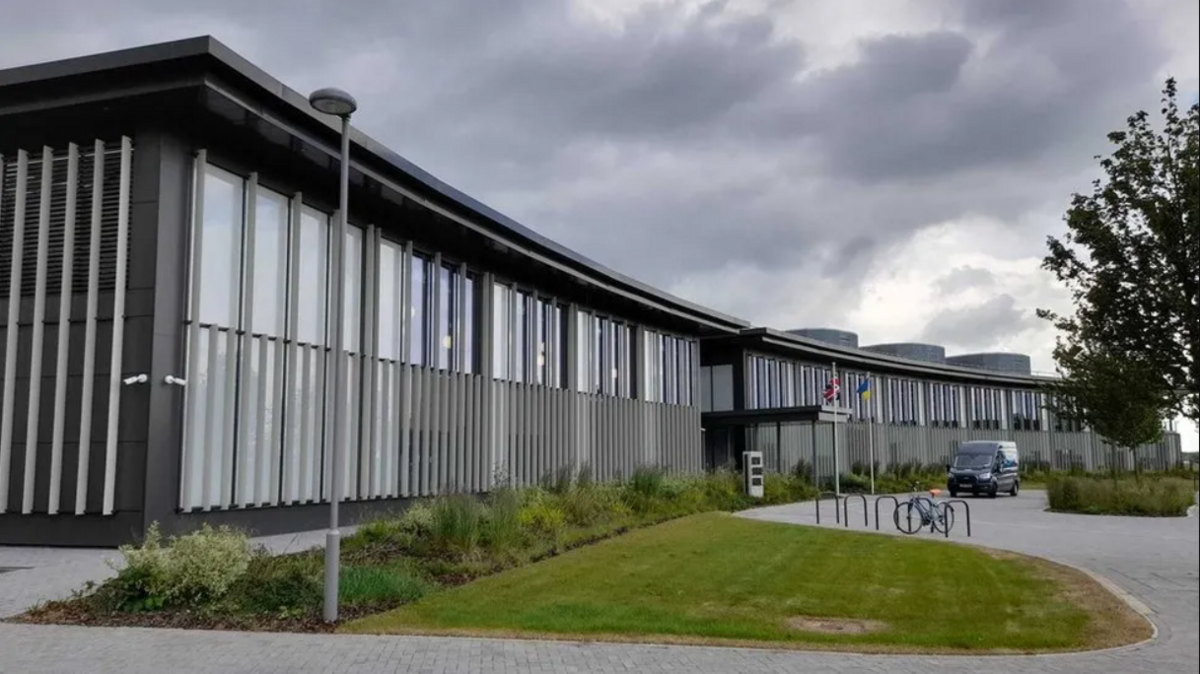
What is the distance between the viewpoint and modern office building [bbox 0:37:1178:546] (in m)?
17.4

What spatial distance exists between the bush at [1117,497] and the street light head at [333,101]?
26525mm

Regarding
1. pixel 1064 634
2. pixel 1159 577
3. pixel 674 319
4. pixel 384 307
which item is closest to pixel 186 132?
pixel 384 307

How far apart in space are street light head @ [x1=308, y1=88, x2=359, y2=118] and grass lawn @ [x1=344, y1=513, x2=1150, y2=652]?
5.71 meters

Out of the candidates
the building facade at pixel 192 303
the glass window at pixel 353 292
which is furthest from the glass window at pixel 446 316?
the glass window at pixel 353 292

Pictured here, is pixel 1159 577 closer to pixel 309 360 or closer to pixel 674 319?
pixel 309 360

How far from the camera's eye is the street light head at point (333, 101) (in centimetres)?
1049

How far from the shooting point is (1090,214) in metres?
15.0

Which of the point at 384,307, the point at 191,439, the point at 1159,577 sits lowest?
the point at 1159,577

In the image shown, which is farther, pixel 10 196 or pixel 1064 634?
pixel 10 196

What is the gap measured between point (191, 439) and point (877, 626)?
1299 cm

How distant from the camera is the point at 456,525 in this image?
15766 mm

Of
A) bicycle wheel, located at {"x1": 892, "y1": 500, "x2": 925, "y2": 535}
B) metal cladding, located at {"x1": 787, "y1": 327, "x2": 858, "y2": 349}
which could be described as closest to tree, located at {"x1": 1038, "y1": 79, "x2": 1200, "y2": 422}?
bicycle wheel, located at {"x1": 892, "y1": 500, "x2": 925, "y2": 535}

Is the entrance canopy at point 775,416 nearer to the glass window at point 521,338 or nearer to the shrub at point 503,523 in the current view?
the glass window at point 521,338

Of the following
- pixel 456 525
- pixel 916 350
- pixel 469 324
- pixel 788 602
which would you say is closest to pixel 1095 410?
pixel 469 324
